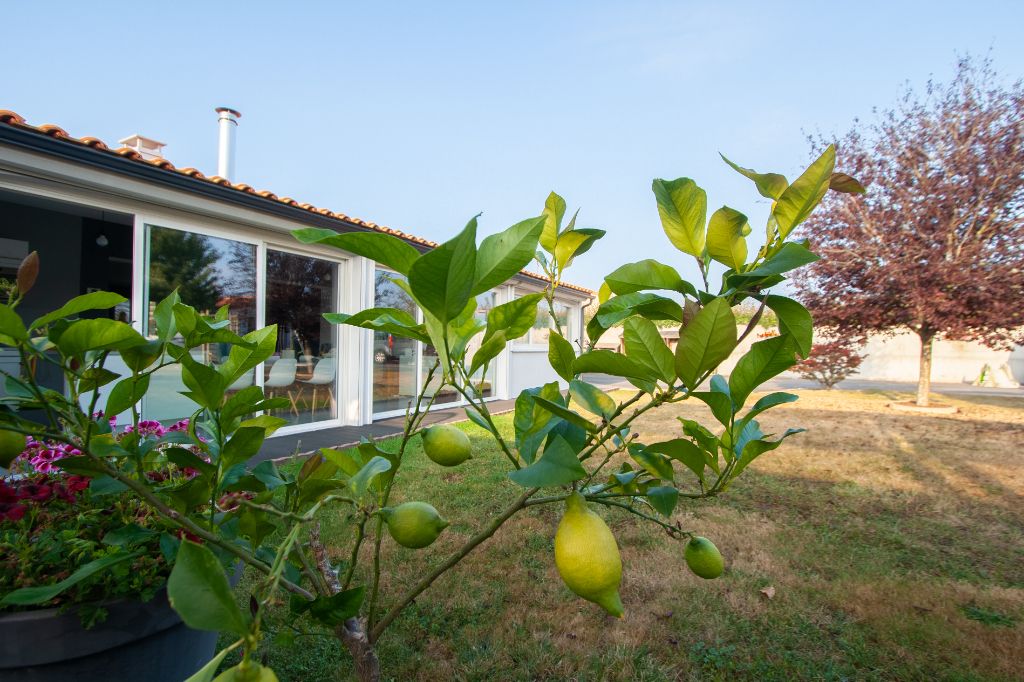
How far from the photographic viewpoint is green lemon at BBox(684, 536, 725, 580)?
0.71 meters

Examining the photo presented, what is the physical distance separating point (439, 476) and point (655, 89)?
6.20 metres

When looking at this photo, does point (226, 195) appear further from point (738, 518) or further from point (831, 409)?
point (831, 409)

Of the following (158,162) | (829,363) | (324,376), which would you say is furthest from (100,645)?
(829,363)

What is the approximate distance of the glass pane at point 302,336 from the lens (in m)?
6.25

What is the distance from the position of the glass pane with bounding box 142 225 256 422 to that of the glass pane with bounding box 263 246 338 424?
35cm

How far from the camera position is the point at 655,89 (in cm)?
741

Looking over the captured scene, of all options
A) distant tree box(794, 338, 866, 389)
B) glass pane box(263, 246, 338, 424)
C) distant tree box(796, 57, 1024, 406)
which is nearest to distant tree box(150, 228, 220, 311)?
glass pane box(263, 246, 338, 424)

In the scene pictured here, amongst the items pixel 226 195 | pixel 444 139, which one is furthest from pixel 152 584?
pixel 444 139

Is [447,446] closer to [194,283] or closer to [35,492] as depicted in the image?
[35,492]

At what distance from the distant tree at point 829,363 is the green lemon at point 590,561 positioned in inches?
578

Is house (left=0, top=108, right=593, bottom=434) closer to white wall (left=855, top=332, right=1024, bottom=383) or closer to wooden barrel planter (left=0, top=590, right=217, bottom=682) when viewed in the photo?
wooden barrel planter (left=0, top=590, right=217, bottom=682)

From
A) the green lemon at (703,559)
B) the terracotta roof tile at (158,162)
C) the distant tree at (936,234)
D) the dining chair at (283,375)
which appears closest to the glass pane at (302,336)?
the dining chair at (283,375)

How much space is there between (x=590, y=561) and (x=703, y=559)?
12.0 inches

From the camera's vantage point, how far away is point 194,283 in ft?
17.4
